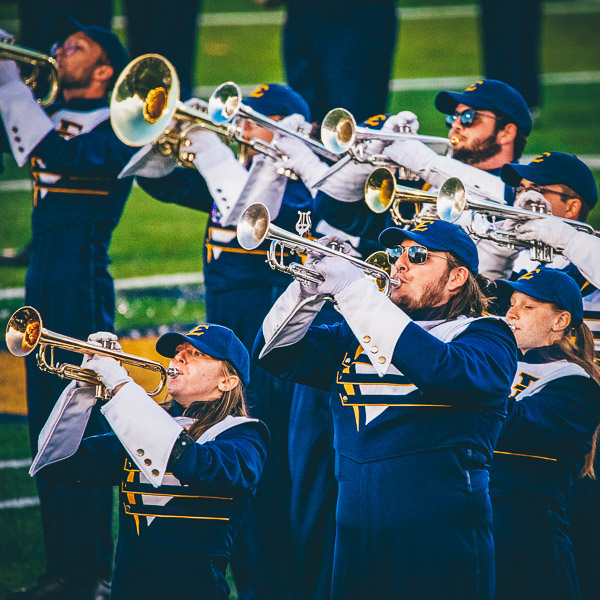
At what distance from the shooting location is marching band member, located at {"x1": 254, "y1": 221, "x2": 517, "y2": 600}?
11.7 ft

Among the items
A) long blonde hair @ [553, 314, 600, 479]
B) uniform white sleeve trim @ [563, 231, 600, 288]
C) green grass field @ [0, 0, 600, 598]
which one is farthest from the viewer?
green grass field @ [0, 0, 600, 598]

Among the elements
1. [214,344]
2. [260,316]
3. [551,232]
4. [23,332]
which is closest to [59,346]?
[23,332]

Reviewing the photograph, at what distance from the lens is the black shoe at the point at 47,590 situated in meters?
5.10

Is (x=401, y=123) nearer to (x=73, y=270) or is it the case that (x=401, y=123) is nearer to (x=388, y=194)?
(x=388, y=194)

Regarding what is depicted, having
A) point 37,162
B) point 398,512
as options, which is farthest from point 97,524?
point 398,512

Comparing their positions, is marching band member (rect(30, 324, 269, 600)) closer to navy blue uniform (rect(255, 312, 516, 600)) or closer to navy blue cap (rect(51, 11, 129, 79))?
Result: navy blue uniform (rect(255, 312, 516, 600))

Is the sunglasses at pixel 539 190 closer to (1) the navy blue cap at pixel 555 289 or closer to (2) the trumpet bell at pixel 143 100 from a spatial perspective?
(1) the navy blue cap at pixel 555 289

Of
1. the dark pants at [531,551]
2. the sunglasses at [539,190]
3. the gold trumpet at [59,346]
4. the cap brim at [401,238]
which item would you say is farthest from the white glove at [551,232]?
the gold trumpet at [59,346]

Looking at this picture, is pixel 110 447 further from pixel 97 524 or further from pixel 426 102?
pixel 426 102

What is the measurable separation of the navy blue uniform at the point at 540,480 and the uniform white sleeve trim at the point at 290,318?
0.81 metres

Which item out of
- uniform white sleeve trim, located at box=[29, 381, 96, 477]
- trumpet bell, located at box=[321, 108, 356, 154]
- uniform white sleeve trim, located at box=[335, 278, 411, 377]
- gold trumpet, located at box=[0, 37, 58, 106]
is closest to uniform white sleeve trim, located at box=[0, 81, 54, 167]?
gold trumpet, located at box=[0, 37, 58, 106]

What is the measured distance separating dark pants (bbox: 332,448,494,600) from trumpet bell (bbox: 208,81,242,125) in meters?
1.82

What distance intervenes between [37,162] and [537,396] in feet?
8.06

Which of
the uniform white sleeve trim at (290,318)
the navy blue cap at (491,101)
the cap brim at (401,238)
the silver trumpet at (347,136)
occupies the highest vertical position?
the navy blue cap at (491,101)
